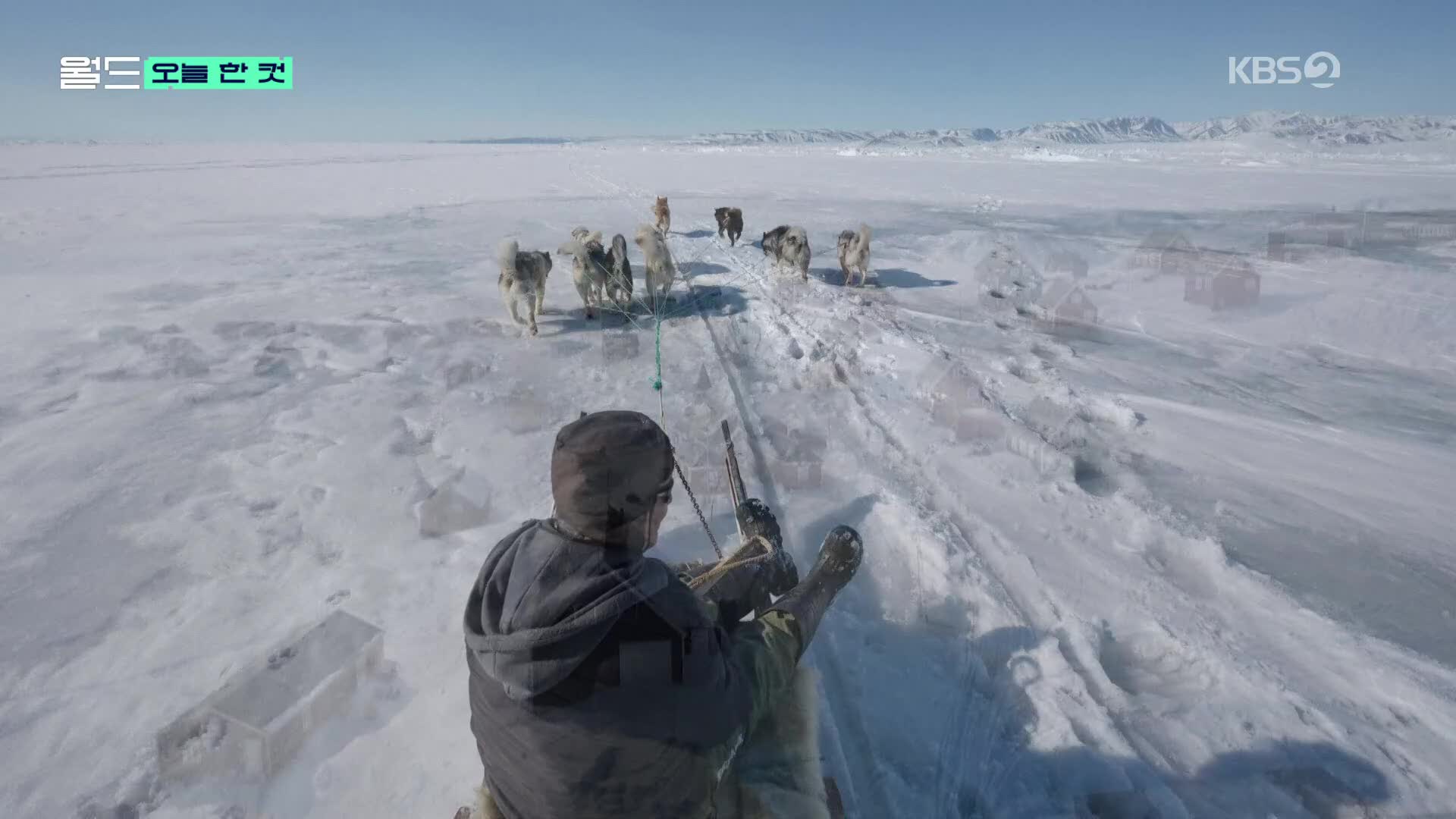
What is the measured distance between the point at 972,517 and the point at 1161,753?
4.69 feet

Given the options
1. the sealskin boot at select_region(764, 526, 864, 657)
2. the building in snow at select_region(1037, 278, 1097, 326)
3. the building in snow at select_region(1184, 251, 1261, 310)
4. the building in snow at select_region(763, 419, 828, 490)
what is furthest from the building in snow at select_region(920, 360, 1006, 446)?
the building in snow at select_region(1184, 251, 1261, 310)

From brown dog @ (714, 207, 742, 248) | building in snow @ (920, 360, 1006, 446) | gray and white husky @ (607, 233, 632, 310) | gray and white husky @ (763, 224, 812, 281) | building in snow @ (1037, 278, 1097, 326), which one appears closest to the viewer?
building in snow @ (920, 360, 1006, 446)

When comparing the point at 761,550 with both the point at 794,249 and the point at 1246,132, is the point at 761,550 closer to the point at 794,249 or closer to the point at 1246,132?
the point at 794,249

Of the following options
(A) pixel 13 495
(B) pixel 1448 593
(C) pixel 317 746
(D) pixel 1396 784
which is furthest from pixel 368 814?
(B) pixel 1448 593

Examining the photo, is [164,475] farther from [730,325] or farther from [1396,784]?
[1396,784]

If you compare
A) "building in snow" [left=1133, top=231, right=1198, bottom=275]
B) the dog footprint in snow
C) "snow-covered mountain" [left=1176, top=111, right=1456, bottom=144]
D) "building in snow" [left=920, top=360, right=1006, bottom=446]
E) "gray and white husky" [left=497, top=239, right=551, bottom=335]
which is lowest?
the dog footprint in snow

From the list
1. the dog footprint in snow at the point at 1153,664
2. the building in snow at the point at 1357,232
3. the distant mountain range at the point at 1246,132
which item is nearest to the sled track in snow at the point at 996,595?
the dog footprint in snow at the point at 1153,664

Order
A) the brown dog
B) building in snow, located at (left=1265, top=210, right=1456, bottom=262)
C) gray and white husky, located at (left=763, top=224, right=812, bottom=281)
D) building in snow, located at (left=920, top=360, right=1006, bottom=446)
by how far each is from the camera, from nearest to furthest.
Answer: building in snow, located at (left=920, top=360, right=1006, bottom=446), gray and white husky, located at (left=763, top=224, right=812, bottom=281), building in snow, located at (left=1265, top=210, right=1456, bottom=262), the brown dog

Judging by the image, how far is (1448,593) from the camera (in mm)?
3051

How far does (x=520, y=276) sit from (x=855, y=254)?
434 centimetres

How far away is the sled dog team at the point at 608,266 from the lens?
6.96m

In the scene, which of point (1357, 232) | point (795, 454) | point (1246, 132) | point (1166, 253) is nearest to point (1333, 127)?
point (1246, 132)

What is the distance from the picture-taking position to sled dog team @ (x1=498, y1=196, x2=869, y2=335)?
6961 millimetres

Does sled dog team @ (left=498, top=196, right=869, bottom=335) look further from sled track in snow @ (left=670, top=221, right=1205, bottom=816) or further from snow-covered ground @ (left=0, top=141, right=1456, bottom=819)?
sled track in snow @ (left=670, top=221, right=1205, bottom=816)
